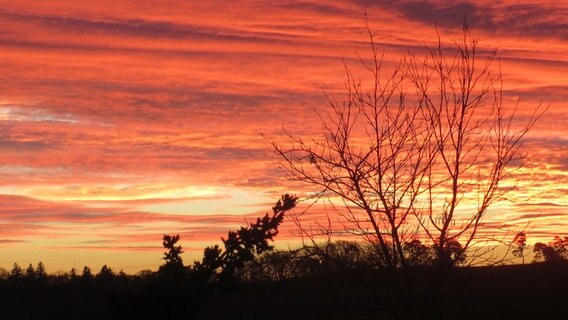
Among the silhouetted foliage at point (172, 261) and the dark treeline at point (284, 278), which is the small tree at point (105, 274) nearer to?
the dark treeline at point (284, 278)

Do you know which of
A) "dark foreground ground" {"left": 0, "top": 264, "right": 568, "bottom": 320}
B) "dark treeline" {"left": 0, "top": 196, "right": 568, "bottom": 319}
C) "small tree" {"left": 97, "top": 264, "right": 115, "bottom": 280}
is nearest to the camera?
"dark treeline" {"left": 0, "top": 196, "right": 568, "bottom": 319}

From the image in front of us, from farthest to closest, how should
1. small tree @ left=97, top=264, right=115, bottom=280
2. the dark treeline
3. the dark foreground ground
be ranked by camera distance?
small tree @ left=97, top=264, right=115, bottom=280 → the dark foreground ground → the dark treeline

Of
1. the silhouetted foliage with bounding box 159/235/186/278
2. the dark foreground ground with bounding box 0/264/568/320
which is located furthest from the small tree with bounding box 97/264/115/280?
the silhouetted foliage with bounding box 159/235/186/278

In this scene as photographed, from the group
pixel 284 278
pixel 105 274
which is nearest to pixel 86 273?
pixel 105 274

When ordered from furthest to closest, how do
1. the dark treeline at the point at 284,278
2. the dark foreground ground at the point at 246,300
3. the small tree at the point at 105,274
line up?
the small tree at the point at 105,274
the dark foreground ground at the point at 246,300
the dark treeline at the point at 284,278

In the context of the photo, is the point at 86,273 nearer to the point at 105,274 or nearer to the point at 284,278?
the point at 105,274

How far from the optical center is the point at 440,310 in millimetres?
43094

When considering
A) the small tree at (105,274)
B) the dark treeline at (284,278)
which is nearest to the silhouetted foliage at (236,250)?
the dark treeline at (284,278)

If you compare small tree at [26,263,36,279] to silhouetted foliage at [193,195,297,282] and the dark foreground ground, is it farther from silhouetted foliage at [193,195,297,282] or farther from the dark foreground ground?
silhouetted foliage at [193,195,297,282]

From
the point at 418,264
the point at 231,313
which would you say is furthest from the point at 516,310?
the point at 418,264

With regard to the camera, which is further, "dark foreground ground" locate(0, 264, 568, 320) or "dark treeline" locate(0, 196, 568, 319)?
"dark foreground ground" locate(0, 264, 568, 320)

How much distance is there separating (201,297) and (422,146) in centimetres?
722

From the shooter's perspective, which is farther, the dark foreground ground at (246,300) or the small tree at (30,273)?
the small tree at (30,273)

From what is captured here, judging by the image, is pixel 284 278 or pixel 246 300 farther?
pixel 246 300
